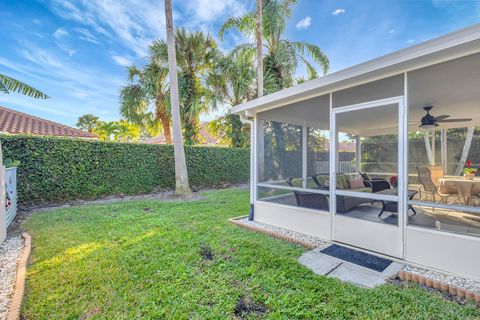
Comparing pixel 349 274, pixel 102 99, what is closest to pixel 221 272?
pixel 349 274

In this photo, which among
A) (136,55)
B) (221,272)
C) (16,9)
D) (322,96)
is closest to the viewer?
(221,272)

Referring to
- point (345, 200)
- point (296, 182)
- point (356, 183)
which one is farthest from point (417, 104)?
point (296, 182)

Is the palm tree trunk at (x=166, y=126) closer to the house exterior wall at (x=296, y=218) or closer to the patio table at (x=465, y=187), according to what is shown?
the house exterior wall at (x=296, y=218)

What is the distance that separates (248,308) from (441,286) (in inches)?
91.6

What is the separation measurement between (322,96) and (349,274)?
10.00 ft

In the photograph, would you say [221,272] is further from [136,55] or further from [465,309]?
[136,55]

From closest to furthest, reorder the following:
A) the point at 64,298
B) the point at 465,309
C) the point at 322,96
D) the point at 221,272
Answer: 1. the point at 465,309
2. the point at 64,298
3. the point at 221,272
4. the point at 322,96

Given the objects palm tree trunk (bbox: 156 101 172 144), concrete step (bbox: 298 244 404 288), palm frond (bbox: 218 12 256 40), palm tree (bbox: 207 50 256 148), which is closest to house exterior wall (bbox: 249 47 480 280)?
concrete step (bbox: 298 244 404 288)

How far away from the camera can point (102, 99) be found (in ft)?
48.6

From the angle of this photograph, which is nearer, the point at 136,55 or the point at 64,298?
the point at 64,298

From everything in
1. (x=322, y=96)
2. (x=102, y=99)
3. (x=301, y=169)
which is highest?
(x=102, y=99)

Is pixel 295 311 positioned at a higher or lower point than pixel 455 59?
lower

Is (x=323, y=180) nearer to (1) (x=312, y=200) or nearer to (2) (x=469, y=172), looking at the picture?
(1) (x=312, y=200)

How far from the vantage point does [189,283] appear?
279 centimetres
